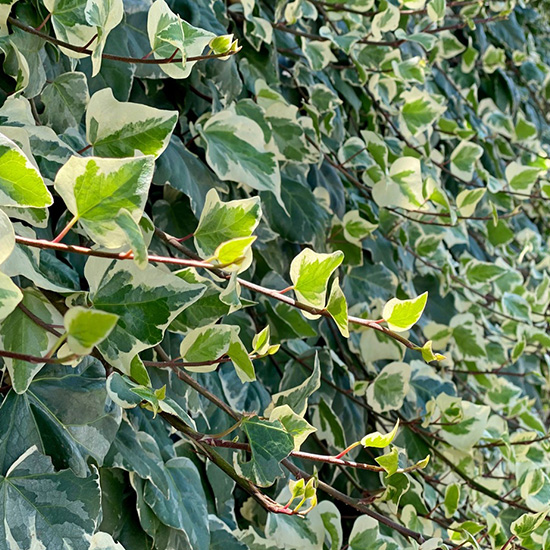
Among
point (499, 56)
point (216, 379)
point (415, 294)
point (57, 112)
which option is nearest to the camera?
point (57, 112)

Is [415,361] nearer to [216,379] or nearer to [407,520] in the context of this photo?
[407,520]

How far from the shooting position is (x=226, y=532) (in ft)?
1.92

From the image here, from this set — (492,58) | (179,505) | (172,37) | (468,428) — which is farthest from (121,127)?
(492,58)

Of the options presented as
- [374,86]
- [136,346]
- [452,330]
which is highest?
[136,346]

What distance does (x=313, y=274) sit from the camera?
440 mm

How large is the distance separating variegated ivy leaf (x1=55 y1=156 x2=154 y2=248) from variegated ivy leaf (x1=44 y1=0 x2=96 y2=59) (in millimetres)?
181

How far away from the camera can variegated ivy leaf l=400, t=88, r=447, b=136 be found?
1030 millimetres

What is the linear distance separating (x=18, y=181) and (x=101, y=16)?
5.4 inches

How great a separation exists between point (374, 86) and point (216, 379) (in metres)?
0.57

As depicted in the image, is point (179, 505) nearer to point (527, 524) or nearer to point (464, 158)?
point (527, 524)

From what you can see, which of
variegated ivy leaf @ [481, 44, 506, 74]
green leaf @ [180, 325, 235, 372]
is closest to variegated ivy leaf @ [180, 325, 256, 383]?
green leaf @ [180, 325, 235, 372]

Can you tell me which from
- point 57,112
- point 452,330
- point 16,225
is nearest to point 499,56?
point 452,330

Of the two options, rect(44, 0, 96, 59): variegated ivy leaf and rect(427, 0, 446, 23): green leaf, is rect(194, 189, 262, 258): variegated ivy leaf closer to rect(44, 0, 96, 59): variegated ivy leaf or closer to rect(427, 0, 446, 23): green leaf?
rect(44, 0, 96, 59): variegated ivy leaf

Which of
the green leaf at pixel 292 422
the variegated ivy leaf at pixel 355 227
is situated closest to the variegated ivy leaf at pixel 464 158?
the variegated ivy leaf at pixel 355 227
